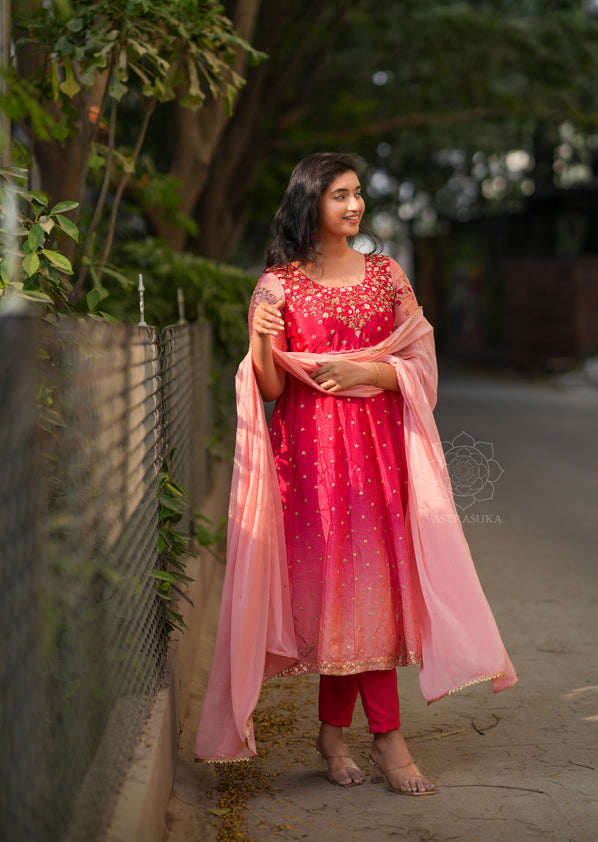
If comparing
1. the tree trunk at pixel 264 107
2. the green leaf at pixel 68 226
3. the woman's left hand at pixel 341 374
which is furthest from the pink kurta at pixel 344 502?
the tree trunk at pixel 264 107

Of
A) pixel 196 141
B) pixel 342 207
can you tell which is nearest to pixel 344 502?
pixel 342 207

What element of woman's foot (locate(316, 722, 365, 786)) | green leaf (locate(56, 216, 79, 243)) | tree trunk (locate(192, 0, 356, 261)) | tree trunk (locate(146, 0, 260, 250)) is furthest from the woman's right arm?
tree trunk (locate(192, 0, 356, 261))

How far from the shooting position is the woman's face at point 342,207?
3518 millimetres

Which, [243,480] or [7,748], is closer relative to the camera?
[7,748]

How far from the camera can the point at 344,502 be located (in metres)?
3.51

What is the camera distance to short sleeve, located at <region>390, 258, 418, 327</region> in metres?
3.64

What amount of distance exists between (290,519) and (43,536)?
6.04 ft

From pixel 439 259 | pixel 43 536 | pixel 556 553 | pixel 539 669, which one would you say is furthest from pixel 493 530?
pixel 439 259

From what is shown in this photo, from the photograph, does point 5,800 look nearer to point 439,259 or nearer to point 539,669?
point 539,669

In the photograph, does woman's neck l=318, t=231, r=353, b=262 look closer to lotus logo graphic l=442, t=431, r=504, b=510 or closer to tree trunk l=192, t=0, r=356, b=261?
lotus logo graphic l=442, t=431, r=504, b=510

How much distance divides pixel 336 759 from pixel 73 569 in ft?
5.78

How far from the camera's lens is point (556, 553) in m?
6.73

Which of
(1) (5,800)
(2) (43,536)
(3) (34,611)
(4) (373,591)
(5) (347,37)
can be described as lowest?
(4) (373,591)

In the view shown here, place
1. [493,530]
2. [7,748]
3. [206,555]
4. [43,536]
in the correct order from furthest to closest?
[493,530] < [206,555] < [43,536] < [7,748]
